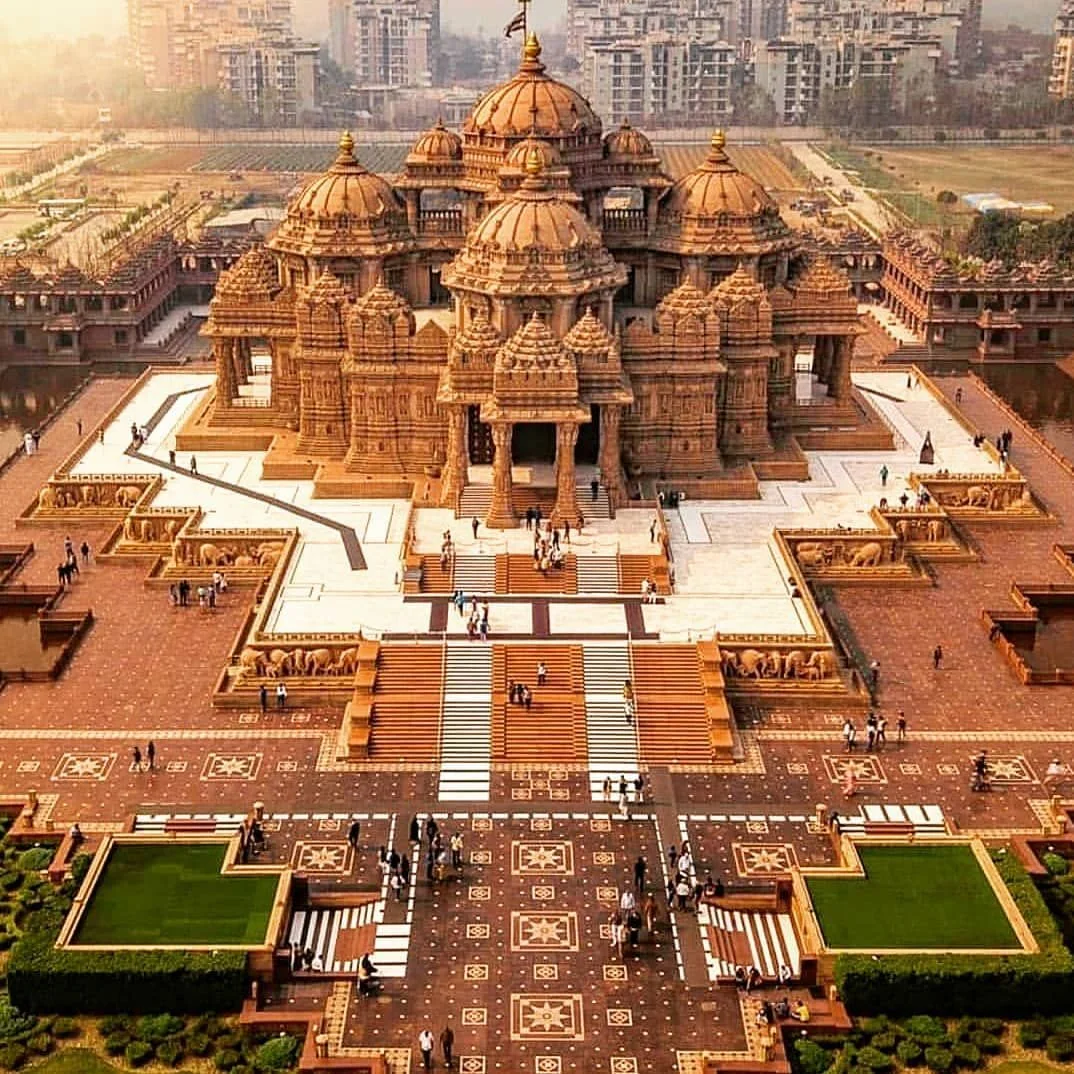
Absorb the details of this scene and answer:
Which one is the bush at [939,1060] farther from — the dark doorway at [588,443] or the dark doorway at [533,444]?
the dark doorway at [533,444]

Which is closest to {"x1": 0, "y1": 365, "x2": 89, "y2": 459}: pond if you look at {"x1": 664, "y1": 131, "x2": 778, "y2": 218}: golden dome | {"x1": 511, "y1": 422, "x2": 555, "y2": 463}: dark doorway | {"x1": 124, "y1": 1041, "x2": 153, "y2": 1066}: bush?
{"x1": 511, "y1": 422, "x2": 555, "y2": 463}: dark doorway

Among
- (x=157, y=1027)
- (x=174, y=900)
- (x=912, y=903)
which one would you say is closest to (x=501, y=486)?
(x=174, y=900)

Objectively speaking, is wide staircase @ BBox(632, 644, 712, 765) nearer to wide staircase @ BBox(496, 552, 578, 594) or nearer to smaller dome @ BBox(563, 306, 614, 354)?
wide staircase @ BBox(496, 552, 578, 594)

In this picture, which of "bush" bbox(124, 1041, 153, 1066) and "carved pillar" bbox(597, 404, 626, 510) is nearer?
"bush" bbox(124, 1041, 153, 1066)

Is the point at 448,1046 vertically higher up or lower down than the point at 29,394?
lower down

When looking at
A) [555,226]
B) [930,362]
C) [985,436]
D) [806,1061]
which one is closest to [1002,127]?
[930,362]

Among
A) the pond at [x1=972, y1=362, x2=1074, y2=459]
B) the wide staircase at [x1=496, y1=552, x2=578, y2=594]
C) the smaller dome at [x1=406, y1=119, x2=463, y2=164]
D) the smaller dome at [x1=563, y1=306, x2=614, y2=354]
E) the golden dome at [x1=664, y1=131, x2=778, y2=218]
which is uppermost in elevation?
the smaller dome at [x1=406, y1=119, x2=463, y2=164]

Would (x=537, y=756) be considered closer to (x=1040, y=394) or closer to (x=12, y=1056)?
(x=12, y=1056)
